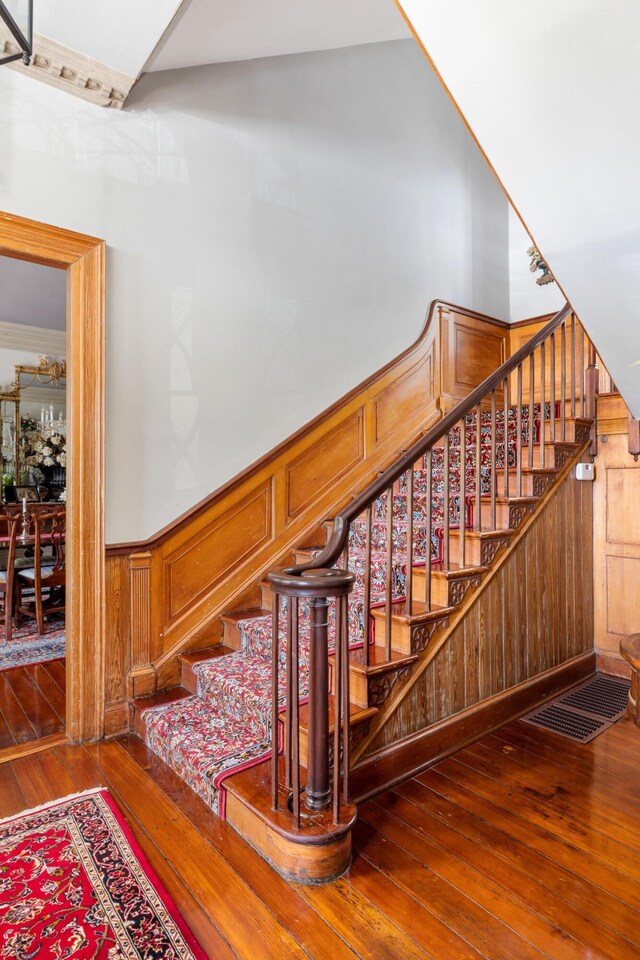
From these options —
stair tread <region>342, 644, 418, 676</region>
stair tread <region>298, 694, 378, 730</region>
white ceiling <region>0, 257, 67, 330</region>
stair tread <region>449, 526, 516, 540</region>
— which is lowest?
stair tread <region>298, 694, 378, 730</region>

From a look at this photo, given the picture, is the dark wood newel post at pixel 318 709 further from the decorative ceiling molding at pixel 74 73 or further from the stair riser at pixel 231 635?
the decorative ceiling molding at pixel 74 73

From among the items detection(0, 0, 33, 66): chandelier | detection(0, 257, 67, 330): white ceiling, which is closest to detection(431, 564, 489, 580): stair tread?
detection(0, 0, 33, 66): chandelier

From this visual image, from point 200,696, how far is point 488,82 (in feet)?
9.20

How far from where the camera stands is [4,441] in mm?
6465

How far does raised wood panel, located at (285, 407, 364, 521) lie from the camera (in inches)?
139

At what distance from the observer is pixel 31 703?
10.1ft

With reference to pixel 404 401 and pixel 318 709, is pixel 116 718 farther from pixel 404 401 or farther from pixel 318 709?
pixel 404 401

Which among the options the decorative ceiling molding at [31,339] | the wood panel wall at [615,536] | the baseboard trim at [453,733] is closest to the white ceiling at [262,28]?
the wood panel wall at [615,536]

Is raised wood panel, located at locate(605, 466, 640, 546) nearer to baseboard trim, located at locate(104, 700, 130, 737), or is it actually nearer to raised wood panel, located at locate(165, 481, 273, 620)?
raised wood panel, located at locate(165, 481, 273, 620)

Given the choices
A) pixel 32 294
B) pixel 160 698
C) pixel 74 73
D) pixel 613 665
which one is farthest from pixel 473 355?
pixel 32 294

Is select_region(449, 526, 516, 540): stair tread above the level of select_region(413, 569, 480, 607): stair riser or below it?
above

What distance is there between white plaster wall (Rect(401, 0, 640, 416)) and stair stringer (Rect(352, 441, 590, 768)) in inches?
51.7

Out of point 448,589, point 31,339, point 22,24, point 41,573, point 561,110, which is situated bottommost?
point 41,573

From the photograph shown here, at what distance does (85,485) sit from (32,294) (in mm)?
3598
